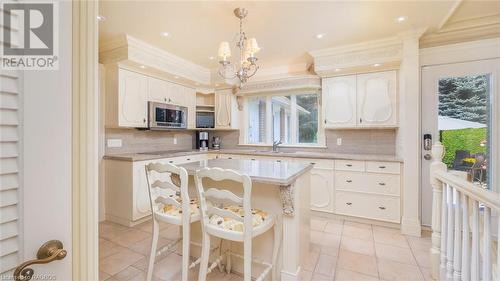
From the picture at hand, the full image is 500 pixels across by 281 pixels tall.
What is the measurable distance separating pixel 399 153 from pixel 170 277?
10.3 ft

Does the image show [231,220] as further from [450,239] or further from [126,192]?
[126,192]

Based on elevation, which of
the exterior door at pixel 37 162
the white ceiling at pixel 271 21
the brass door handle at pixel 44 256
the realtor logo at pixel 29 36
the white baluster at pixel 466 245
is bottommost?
the white baluster at pixel 466 245

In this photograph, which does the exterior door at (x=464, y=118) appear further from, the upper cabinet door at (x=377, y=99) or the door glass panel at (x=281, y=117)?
the door glass panel at (x=281, y=117)

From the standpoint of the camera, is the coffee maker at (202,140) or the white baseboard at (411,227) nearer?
the white baseboard at (411,227)

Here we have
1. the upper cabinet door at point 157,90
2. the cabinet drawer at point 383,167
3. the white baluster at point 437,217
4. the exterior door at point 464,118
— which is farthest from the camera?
the upper cabinet door at point 157,90

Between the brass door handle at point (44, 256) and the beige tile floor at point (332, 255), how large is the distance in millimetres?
1644

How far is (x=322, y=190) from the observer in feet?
11.0

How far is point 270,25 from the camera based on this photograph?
2.69m

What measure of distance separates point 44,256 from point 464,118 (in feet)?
12.8

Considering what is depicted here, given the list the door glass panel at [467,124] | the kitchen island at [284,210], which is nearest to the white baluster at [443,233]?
the kitchen island at [284,210]

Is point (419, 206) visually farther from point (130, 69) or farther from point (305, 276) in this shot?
point (130, 69)

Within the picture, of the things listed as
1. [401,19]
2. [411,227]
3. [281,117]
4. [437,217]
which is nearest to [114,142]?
[281,117]

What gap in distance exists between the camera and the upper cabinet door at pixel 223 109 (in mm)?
4598

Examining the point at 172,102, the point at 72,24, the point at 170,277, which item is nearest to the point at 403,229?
the point at 170,277
